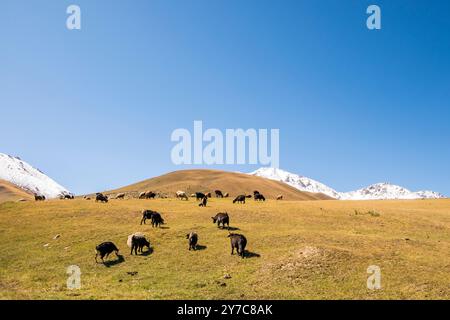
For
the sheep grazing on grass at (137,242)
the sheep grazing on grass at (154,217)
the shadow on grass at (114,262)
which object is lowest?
the shadow on grass at (114,262)

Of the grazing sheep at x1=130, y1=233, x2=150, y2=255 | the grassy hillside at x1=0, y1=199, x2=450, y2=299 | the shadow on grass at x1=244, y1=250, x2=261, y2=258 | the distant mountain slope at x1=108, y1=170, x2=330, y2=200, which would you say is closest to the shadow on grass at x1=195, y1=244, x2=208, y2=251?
the grassy hillside at x1=0, y1=199, x2=450, y2=299

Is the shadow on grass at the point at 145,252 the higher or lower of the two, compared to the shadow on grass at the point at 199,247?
lower

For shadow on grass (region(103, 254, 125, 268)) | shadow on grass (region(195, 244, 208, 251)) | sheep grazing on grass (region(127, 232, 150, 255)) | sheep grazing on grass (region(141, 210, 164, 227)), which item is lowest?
shadow on grass (region(103, 254, 125, 268))

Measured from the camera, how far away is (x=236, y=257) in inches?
1258

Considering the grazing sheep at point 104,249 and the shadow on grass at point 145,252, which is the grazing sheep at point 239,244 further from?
the grazing sheep at point 104,249

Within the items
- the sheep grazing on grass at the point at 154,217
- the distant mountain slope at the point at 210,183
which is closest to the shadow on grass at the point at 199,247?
the sheep grazing on grass at the point at 154,217

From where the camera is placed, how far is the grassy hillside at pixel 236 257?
82.3 ft

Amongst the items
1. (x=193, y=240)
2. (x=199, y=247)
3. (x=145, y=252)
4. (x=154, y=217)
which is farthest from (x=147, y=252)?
(x=154, y=217)

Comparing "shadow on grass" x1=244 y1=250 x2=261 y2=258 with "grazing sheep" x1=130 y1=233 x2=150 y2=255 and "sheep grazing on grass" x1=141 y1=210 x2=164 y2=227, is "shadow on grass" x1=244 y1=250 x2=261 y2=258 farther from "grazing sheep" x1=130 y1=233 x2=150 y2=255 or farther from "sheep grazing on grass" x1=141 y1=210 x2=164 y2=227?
"sheep grazing on grass" x1=141 y1=210 x2=164 y2=227

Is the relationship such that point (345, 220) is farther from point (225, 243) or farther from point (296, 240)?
point (225, 243)

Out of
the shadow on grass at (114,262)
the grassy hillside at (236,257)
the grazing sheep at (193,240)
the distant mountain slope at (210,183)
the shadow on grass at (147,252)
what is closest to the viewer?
the grassy hillside at (236,257)

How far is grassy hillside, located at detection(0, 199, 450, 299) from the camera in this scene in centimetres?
2509

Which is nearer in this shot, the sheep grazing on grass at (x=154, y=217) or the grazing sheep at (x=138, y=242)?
the grazing sheep at (x=138, y=242)
